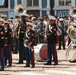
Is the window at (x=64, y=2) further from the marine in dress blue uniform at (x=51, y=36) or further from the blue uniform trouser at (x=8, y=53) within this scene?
the blue uniform trouser at (x=8, y=53)

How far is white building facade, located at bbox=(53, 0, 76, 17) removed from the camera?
33781 mm

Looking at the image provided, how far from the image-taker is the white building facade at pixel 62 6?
33.8 metres

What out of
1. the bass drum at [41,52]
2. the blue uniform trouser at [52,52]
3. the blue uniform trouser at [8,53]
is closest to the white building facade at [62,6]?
the bass drum at [41,52]

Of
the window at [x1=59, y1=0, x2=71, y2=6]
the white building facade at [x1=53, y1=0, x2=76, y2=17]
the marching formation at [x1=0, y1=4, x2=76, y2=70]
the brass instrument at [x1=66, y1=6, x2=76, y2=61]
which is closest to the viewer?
the marching formation at [x1=0, y1=4, x2=76, y2=70]

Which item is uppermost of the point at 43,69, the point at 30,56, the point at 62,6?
the point at 62,6

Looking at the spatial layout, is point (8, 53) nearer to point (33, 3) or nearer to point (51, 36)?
point (51, 36)

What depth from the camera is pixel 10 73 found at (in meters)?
12.9

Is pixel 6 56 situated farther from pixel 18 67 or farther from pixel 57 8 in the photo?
pixel 57 8

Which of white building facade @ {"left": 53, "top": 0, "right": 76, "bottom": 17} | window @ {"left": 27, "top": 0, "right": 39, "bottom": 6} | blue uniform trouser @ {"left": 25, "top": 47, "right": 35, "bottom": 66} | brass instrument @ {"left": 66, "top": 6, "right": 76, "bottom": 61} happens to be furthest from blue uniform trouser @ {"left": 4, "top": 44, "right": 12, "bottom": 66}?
window @ {"left": 27, "top": 0, "right": 39, "bottom": 6}

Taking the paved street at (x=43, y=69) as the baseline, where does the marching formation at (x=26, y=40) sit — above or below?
above

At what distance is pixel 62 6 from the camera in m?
34.0

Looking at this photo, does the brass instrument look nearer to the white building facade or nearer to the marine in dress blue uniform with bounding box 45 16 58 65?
the marine in dress blue uniform with bounding box 45 16 58 65

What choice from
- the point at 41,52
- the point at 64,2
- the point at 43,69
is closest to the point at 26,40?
the point at 43,69

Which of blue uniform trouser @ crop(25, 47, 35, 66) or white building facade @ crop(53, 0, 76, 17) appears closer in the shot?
blue uniform trouser @ crop(25, 47, 35, 66)
